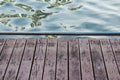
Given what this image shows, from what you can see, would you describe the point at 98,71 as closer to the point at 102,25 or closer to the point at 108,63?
the point at 108,63

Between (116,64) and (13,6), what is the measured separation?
4638 millimetres

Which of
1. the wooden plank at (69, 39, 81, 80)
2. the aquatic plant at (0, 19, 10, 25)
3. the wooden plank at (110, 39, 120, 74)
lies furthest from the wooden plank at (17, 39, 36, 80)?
the aquatic plant at (0, 19, 10, 25)

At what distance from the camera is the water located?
6594mm

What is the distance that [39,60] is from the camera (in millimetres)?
4152

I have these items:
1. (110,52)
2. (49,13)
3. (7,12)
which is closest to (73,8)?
(49,13)

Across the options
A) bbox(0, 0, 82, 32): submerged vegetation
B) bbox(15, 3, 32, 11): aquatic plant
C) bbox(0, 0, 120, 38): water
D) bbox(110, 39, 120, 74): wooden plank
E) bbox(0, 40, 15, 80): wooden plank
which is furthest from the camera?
bbox(15, 3, 32, 11): aquatic plant

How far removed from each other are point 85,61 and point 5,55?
1259mm

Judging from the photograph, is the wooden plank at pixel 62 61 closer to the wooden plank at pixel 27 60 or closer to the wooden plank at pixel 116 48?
the wooden plank at pixel 27 60

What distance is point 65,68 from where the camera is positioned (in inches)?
155

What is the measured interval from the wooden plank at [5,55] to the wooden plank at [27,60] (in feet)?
0.78

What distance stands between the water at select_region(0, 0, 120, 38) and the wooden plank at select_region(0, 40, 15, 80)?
185 centimetres

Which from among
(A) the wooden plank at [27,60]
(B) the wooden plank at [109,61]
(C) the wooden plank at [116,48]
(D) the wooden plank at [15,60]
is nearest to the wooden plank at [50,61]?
(A) the wooden plank at [27,60]

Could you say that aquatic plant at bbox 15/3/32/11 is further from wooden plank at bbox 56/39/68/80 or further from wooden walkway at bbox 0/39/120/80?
wooden plank at bbox 56/39/68/80

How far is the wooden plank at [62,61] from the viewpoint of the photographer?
3783 millimetres
